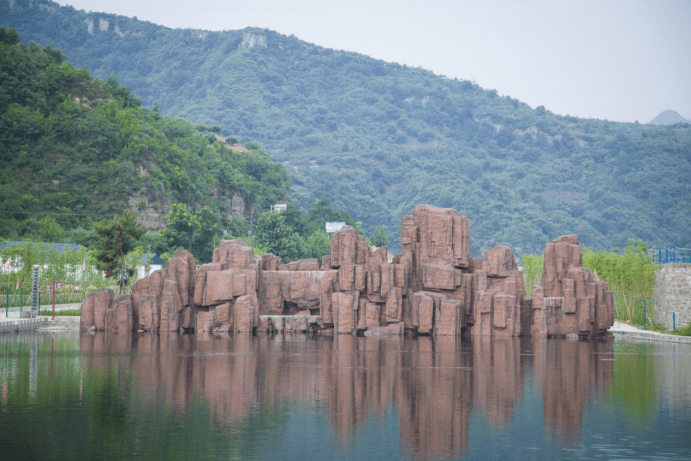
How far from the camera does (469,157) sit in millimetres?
163375

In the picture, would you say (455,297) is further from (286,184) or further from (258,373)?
(286,184)

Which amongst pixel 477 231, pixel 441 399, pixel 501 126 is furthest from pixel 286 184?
pixel 441 399

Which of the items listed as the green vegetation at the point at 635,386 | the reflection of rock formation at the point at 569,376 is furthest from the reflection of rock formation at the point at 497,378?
the green vegetation at the point at 635,386

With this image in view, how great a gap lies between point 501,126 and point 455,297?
13291 centimetres

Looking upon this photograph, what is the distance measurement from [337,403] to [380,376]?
18.2 ft

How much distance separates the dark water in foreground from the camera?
63.0 ft

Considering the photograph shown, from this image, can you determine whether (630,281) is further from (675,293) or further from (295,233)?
(295,233)

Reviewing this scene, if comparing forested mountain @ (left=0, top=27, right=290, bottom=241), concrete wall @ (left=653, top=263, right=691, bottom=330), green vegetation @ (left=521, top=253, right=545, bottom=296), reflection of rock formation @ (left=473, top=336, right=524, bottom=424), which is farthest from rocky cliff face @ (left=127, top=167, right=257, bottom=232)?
reflection of rock formation @ (left=473, top=336, right=524, bottom=424)

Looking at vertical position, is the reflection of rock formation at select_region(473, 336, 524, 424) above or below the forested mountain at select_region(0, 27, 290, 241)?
below

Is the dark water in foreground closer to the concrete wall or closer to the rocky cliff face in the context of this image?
the concrete wall

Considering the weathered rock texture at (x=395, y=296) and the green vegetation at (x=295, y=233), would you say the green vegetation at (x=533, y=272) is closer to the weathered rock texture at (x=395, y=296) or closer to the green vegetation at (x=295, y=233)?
the weathered rock texture at (x=395, y=296)

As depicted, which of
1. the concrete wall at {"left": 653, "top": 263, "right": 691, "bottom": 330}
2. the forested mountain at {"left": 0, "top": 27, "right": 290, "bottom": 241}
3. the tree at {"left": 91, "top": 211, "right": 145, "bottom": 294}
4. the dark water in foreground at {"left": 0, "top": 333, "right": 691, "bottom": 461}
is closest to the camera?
the dark water in foreground at {"left": 0, "top": 333, "right": 691, "bottom": 461}

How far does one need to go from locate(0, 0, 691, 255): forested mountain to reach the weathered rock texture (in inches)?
3267

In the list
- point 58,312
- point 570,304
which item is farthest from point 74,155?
point 570,304
